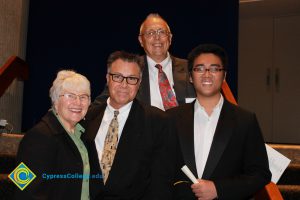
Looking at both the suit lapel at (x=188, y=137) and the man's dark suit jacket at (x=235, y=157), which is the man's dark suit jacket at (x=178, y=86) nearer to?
the suit lapel at (x=188, y=137)

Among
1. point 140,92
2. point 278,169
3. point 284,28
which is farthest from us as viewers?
point 284,28

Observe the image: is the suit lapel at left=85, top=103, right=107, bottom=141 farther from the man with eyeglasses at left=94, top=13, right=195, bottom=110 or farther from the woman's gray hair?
the man with eyeglasses at left=94, top=13, right=195, bottom=110

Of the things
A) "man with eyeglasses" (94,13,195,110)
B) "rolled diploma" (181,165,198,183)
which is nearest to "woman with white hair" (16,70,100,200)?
"rolled diploma" (181,165,198,183)

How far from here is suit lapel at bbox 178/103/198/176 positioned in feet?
6.91

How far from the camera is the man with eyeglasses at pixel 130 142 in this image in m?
2.04

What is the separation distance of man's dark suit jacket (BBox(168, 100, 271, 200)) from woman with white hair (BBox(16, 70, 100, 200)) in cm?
52

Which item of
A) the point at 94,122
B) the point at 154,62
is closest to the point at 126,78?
the point at 94,122

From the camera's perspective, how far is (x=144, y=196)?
2066 mm

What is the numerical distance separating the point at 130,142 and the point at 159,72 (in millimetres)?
1032

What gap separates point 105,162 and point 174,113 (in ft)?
1.59

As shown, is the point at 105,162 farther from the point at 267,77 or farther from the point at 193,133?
the point at 267,77

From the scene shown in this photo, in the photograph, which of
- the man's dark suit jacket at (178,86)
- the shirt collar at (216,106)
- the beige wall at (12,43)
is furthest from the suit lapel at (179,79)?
the beige wall at (12,43)

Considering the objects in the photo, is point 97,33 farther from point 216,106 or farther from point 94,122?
point 216,106

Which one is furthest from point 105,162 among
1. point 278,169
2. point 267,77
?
point 267,77
